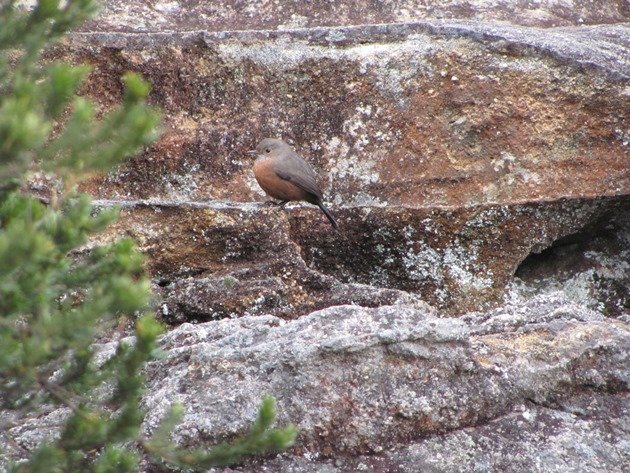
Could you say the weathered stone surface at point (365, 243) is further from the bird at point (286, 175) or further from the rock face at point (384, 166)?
the bird at point (286, 175)

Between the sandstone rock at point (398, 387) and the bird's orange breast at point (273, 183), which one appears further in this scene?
the bird's orange breast at point (273, 183)

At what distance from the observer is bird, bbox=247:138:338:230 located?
22.8 ft

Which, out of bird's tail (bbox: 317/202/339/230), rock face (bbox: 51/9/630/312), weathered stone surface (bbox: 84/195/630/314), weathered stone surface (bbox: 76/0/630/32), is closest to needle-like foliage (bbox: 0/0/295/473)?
weathered stone surface (bbox: 84/195/630/314)

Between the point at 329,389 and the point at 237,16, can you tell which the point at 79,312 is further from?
the point at 237,16

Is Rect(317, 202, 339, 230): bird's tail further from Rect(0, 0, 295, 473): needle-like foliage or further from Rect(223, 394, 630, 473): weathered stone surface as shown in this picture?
Rect(0, 0, 295, 473): needle-like foliage

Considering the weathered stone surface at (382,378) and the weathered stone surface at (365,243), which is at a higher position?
the weathered stone surface at (382,378)

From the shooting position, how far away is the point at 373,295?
5629 mm

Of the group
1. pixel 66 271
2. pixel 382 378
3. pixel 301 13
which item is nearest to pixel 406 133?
pixel 301 13

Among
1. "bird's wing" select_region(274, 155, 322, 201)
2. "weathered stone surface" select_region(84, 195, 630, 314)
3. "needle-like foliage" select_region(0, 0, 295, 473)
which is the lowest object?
"weathered stone surface" select_region(84, 195, 630, 314)

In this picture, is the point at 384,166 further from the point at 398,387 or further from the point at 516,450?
the point at 516,450

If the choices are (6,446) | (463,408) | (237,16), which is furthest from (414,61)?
(6,446)

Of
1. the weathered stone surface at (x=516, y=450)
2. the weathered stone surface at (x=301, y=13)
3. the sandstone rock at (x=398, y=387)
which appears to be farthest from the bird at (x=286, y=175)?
the weathered stone surface at (x=516, y=450)

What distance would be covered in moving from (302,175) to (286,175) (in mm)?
341

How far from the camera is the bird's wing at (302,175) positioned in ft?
23.0
